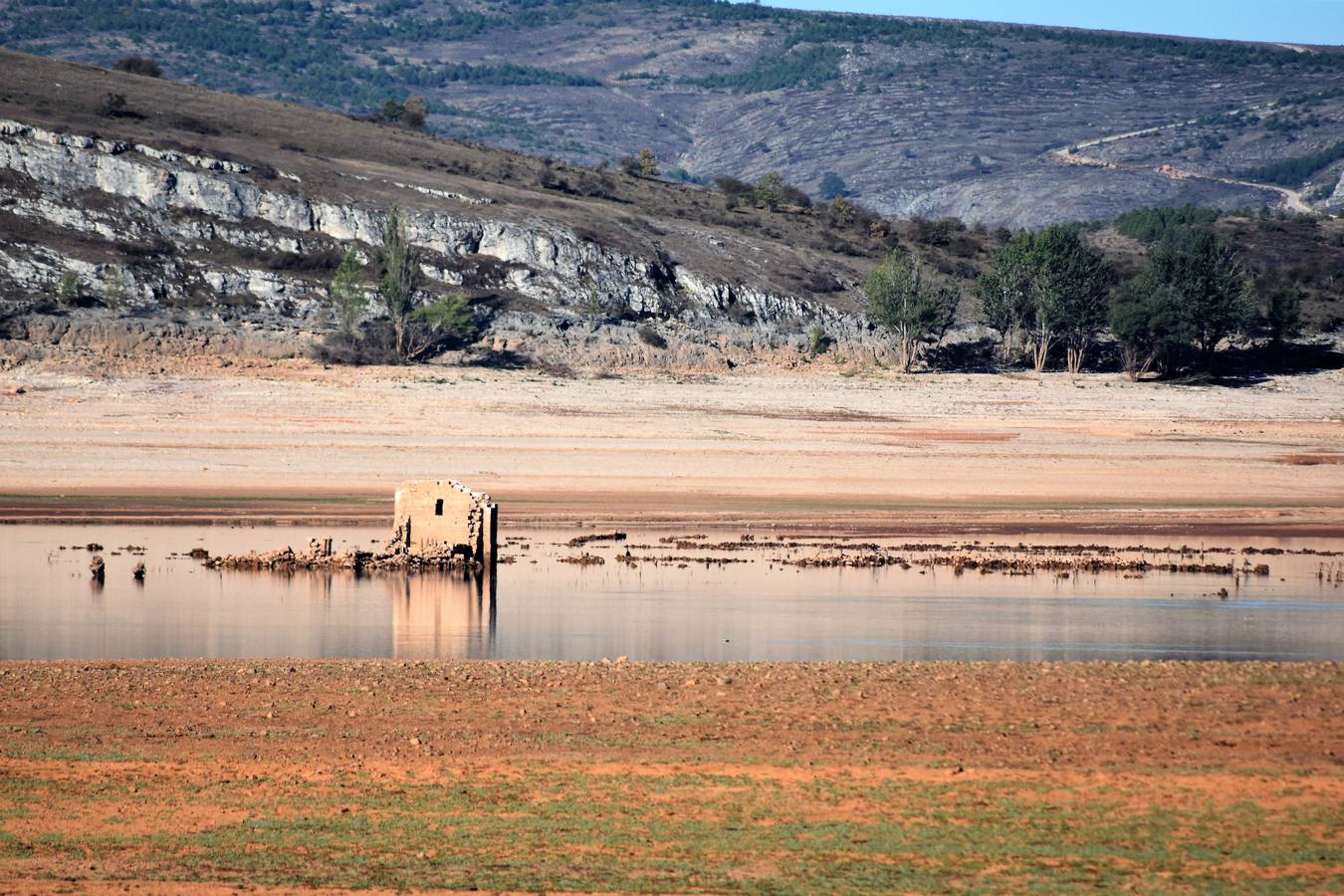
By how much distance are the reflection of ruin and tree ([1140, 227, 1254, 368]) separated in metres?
51.8

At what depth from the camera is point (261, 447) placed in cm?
4169

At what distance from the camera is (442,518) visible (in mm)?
26203

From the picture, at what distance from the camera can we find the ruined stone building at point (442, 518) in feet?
84.0

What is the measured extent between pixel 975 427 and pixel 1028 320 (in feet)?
85.0

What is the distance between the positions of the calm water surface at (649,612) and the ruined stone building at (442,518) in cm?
83

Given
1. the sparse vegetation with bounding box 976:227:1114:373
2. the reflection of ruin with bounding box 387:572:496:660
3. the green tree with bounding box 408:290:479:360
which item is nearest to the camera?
the reflection of ruin with bounding box 387:572:496:660

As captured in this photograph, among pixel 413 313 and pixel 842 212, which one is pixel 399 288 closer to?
pixel 413 313

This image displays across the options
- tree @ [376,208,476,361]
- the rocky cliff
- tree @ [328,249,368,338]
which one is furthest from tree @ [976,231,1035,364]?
tree @ [328,249,368,338]

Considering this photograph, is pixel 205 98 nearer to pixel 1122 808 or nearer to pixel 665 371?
pixel 665 371

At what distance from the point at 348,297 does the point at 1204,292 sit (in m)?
39.7

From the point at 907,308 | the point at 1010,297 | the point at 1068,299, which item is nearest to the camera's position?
the point at 907,308

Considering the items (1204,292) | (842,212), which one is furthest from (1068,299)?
(842,212)

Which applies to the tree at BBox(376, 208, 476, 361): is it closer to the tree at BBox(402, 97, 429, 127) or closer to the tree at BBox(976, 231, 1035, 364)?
the tree at BBox(976, 231, 1035, 364)

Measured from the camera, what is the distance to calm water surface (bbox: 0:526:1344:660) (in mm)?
17594
